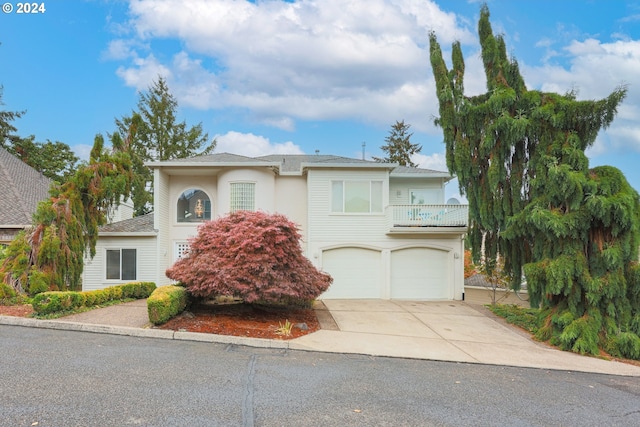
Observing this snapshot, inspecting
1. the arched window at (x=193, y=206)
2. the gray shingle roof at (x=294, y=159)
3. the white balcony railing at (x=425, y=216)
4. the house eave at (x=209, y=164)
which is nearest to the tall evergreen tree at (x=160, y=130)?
the gray shingle roof at (x=294, y=159)

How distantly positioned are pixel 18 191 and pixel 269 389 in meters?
17.5

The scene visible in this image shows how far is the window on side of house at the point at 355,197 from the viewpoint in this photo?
50.2ft

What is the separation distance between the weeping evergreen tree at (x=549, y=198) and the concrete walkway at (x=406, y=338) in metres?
1.08

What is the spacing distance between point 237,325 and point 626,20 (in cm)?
1606

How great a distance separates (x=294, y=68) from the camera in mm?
16609

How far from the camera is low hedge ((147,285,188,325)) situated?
820 centimetres

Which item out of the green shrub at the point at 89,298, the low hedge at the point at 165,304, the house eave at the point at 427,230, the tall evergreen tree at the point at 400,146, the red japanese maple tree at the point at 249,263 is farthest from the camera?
the tall evergreen tree at the point at 400,146

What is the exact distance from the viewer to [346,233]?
15.2 meters

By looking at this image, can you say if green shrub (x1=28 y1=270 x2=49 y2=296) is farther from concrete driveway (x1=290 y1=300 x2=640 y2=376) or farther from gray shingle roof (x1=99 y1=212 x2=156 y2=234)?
concrete driveway (x1=290 y1=300 x2=640 y2=376)

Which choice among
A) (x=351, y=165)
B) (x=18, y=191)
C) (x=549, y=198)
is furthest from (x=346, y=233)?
(x=18, y=191)

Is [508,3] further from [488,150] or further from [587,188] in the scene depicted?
[587,188]

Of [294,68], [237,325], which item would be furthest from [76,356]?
[294,68]

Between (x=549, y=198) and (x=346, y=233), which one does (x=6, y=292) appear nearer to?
(x=346, y=233)

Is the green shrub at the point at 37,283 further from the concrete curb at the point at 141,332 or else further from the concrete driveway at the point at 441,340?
the concrete driveway at the point at 441,340
